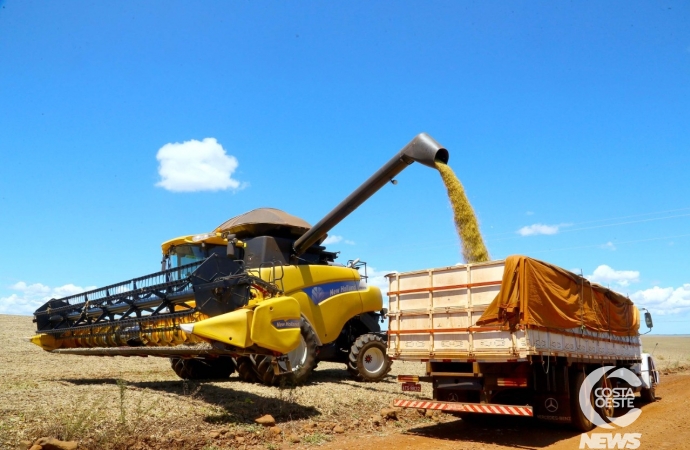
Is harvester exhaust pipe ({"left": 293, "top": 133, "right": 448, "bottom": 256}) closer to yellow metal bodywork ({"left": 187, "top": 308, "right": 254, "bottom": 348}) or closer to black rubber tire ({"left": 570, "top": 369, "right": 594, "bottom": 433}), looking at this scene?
yellow metal bodywork ({"left": 187, "top": 308, "right": 254, "bottom": 348})

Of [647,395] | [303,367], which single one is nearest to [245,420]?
[303,367]

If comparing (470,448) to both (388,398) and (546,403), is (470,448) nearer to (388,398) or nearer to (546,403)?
(546,403)

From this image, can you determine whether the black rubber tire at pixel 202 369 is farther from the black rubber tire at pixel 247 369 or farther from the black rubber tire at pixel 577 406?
the black rubber tire at pixel 577 406

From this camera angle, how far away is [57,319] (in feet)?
42.0

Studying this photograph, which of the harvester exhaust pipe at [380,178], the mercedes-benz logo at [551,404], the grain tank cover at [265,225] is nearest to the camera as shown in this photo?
the mercedes-benz logo at [551,404]

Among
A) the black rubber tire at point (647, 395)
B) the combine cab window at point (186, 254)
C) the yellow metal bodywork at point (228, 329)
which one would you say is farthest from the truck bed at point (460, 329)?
the combine cab window at point (186, 254)

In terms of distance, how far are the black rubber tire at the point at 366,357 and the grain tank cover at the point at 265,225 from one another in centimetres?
282

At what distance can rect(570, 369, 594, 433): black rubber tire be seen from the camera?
878cm

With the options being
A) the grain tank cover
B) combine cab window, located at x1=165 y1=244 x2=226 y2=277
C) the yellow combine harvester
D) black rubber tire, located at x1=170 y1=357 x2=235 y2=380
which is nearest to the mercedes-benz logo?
the yellow combine harvester

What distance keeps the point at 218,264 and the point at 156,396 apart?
2538 mm

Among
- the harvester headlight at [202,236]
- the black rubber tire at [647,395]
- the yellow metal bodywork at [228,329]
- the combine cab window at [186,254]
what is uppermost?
the harvester headlight at [202,236]

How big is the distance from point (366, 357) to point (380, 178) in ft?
14.5

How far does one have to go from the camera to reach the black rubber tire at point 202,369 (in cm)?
1347
